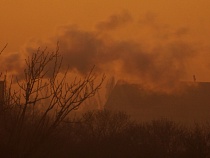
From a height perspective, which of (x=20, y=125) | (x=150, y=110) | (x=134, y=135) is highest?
(x=150, y=110)

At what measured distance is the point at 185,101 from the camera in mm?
78062

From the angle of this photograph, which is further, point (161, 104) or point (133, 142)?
point (161, 104)

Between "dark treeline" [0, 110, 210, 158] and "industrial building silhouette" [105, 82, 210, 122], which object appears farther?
"industrial building silhouette" [105, 82, 210, 122]

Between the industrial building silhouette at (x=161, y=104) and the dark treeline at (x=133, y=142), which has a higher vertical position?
the industrial building silhouette at (x=161, y=104)

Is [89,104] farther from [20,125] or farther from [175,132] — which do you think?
[20,125]

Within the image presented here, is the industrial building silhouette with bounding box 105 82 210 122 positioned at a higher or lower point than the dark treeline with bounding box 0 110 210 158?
higher

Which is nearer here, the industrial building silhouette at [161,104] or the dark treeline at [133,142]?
the dark treeline at [133,142]

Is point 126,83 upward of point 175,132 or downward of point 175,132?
upward

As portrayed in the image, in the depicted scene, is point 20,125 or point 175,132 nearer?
point 20,125

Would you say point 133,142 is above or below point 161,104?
below

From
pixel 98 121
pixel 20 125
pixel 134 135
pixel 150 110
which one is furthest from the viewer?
pixel 150 110

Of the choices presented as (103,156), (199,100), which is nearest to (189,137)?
(103,156)

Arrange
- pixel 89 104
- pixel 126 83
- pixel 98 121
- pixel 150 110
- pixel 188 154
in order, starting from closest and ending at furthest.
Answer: pixel 188 154, pixel 98 121, pixel 150 110, pixel 126 83, pixel 89 104

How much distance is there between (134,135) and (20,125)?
3320 centimetres
